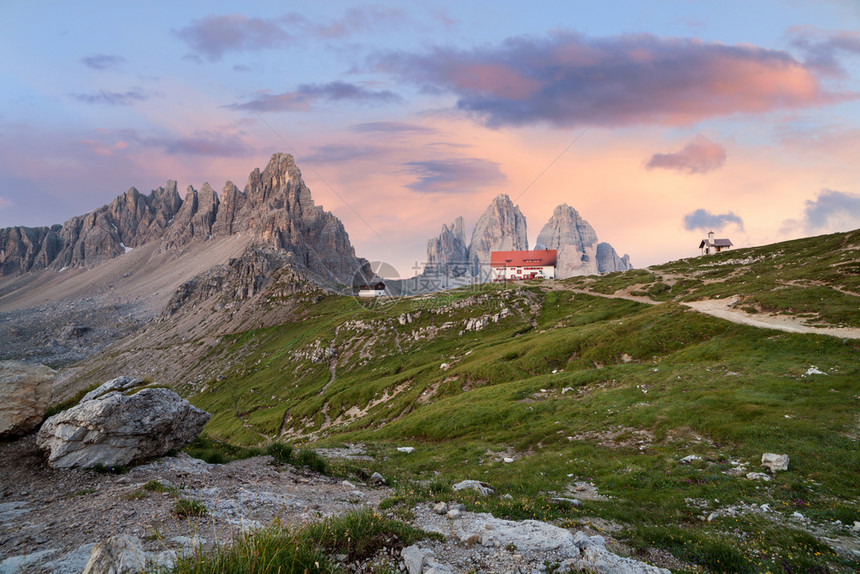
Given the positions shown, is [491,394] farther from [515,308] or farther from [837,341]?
[515,308]

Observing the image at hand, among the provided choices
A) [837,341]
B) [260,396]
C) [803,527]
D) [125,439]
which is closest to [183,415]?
[125,439]

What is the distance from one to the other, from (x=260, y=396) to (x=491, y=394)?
266 feet

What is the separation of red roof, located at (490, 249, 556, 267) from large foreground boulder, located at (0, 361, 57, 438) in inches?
6230

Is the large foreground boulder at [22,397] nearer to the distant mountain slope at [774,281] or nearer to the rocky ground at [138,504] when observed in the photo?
the rocky ground at [138,504]

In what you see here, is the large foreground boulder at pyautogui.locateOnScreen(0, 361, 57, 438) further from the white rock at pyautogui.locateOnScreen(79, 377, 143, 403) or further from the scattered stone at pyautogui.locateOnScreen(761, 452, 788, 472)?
the scattered stone at pyautogui.locateOnScreen(761, 452, 788, 472)

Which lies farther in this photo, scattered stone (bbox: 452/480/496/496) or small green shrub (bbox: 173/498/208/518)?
scattered stone (bbox: 452/480/496/496)

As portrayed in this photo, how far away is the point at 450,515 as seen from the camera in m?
11.4

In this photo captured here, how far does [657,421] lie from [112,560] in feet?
92.1

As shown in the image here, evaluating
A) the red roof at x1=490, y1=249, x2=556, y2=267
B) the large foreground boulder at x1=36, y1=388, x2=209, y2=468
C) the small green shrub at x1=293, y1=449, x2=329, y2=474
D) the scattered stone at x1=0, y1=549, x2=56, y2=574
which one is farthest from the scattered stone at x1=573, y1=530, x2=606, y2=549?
the red roof at x1=490, y1=249, x2=556, y2=267

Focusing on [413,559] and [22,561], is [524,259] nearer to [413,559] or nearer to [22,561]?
[413,559]

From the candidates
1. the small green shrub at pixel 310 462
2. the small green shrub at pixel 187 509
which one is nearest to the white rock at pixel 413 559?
the small green shrub at pixel 187 509

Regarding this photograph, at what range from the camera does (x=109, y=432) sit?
1330 cm

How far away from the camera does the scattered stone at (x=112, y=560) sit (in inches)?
196

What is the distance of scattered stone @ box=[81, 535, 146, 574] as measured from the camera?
4.97 m
